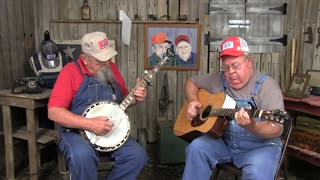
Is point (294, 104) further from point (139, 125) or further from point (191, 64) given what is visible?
point (139, 125)

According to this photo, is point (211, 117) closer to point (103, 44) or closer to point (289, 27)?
point (103, 44)

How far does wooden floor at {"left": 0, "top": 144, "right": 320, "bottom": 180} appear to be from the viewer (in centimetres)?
326

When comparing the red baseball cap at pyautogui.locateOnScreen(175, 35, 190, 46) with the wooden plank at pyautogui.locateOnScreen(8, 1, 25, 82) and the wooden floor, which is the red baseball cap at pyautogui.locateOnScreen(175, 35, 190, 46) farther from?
the wooden plank at pyautogui.locateOnScreen(8, 1, 25, 82)

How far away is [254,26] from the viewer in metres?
3.76

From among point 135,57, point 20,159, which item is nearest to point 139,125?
point 135,57

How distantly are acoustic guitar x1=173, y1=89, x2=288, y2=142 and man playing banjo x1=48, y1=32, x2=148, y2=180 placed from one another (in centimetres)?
38

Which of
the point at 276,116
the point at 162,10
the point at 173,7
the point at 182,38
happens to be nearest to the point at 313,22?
the point at 182,38

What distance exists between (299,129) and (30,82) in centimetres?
262

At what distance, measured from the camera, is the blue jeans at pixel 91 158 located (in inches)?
87.8

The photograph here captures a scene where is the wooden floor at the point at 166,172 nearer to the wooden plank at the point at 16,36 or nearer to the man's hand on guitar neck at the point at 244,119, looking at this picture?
the wooden plank at the point at 16,36

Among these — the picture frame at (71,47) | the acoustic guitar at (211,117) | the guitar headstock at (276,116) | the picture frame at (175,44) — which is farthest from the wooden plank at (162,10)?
the guitar headstock at (276,116)

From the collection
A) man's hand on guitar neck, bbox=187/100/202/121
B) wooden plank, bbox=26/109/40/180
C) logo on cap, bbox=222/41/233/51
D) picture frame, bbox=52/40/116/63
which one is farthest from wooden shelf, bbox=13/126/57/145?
logo on cap, bbox=222/41/233/51

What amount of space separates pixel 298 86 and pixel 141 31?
5.99 ft

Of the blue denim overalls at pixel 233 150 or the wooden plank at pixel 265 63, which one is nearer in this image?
the blue denim overalls at pixel 233 150
